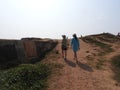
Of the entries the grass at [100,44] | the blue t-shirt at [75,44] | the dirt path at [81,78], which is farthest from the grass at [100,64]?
the grass at [100,44]

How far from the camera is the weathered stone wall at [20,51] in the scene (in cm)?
1490

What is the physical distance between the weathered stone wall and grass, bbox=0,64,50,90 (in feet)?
7.80

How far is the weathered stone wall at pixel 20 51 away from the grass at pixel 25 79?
93.6 inches

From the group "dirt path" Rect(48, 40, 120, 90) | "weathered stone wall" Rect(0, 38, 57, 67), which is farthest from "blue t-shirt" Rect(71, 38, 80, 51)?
"weathered stone wall" Rect(0, 38, 57, 67)

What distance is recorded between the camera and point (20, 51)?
619 inches

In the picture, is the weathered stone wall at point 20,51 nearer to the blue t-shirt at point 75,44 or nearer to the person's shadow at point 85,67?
the blue t-shirt at point 75,44

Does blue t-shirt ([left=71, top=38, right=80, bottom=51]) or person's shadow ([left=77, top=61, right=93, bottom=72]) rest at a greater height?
blue t-shirt ([left=71, top=38, right=80, bottom=51])

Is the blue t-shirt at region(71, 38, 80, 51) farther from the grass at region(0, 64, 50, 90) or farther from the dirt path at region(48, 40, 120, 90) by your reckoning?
the grass at region(0, 64, 50, 90)

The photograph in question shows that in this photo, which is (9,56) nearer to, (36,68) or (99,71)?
(36,68)

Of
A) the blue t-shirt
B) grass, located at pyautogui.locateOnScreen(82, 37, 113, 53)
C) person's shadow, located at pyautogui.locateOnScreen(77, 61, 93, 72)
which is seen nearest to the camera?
person's shadow, located at pyautogui.locateOnScreen(77, 61, 93, 72)

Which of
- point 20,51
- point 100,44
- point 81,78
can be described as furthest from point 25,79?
point 100,44

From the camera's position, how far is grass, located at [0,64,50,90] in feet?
34.7

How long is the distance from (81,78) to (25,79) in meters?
2.42

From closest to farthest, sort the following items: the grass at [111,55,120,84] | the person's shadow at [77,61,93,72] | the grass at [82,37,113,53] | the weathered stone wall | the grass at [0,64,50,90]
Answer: the grass at [0,64,50,90] → the grass at [111,55,120,84] → the person's shadow at [77,61,93,72] → the weathered stone wall → the grass at [82,37,113,53]
